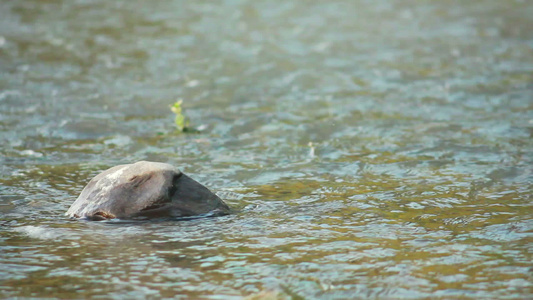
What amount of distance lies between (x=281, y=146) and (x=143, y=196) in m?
1.79

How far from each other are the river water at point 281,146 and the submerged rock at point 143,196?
85mm

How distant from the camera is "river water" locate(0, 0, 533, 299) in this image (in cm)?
328

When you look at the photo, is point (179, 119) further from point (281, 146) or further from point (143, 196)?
point (143, 196)

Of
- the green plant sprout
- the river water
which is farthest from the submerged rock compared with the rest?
the green plant sprout

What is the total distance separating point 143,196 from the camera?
393 cm

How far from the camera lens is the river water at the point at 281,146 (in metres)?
3.28

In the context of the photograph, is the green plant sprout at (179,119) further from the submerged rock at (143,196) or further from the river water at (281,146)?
the submerged rock at (143,196)

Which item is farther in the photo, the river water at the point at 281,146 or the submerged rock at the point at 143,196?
the submerged rock at the point at 143,196

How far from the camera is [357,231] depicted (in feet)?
12.4

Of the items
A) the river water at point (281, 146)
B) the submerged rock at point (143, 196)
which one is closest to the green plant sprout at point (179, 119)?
the river water at point (281, 146)

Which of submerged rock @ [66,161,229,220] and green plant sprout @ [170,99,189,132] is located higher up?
green plant sprout @ [170,99,189,132]

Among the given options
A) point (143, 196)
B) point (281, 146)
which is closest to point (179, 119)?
point (281, 146)

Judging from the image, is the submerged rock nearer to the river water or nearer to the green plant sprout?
the river water

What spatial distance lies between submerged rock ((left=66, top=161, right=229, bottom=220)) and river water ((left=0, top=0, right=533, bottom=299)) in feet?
0.28
